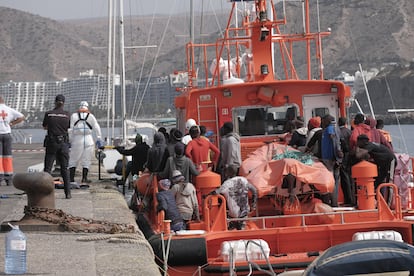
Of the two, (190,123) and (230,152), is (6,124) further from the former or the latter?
(230,152)

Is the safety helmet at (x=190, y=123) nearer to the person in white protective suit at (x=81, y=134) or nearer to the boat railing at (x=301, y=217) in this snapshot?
the boat railing at (x=301, y=217)

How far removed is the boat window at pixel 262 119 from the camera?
1576cm

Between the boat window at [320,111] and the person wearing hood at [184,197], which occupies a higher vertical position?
the boat window at [320,111]

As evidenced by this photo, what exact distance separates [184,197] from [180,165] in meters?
0.57

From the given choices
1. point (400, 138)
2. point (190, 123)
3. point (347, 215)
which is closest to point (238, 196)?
point (347, 215)

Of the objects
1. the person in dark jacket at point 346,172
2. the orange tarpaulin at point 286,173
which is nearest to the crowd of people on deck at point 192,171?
the orange tarpaulin at point 286,173

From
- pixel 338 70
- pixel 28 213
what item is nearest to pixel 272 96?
pixel 28 213

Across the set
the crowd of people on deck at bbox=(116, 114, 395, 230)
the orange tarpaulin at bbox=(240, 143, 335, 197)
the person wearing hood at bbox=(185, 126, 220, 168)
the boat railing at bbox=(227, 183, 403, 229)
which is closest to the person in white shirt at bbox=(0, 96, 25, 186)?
the crowd of people on deck at bbox=(116, 114, 395, 230)

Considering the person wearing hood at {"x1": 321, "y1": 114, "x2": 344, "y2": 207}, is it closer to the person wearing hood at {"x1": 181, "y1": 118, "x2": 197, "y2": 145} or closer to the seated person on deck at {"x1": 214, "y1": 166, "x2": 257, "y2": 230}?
the seated person on deck at {"x1": 214, "y1": 166, "x2": 257, "y2": 230}

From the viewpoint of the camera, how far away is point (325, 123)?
1380 centimetres

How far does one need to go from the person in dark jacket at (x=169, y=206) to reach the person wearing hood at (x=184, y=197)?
10 cm

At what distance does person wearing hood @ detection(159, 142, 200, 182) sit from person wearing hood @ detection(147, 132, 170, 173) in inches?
40.6

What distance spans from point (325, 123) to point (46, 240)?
4.70 meters

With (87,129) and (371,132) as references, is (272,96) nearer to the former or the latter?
(371,132)
